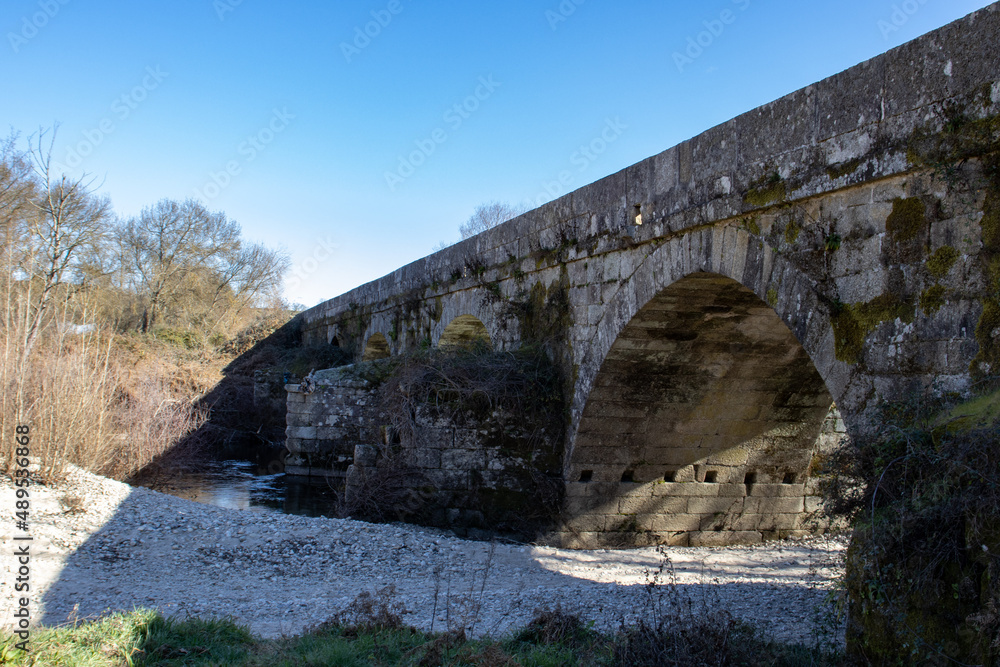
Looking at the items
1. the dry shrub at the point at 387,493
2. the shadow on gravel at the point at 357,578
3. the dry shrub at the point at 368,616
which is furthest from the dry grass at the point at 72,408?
the dry shrub at the point at 368,616

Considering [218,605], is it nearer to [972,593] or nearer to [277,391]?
[972,593]

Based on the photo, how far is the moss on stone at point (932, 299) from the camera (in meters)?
3.60

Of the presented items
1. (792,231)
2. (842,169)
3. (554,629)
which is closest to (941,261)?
(842,169)

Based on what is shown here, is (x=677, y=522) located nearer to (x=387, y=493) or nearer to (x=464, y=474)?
(x=464, y=474)

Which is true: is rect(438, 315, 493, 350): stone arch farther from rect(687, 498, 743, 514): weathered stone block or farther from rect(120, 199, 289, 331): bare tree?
rect(120, 199, 289, 331): bare tree

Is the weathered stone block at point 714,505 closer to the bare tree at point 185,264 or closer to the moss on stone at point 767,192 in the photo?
the moss on stone at point 767,192

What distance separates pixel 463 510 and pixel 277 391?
34.2 ft

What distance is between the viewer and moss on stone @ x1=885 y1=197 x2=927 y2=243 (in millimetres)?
3721

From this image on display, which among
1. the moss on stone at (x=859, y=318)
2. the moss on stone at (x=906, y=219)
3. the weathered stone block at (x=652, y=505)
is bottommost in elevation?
the weathered stone block at (x=652, y=505)

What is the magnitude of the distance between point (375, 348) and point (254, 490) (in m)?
5.80

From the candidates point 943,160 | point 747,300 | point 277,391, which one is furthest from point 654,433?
point 277,391

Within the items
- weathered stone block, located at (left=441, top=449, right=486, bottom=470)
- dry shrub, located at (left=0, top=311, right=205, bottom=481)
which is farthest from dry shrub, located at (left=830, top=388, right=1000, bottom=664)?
dry shrub, located at (left=0, top=311, right=205, bottom=481)

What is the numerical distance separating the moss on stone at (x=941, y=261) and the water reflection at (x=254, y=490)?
7.05 m

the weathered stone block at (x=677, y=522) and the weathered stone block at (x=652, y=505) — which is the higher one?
the weathered stone block at (x=652, y=505)
